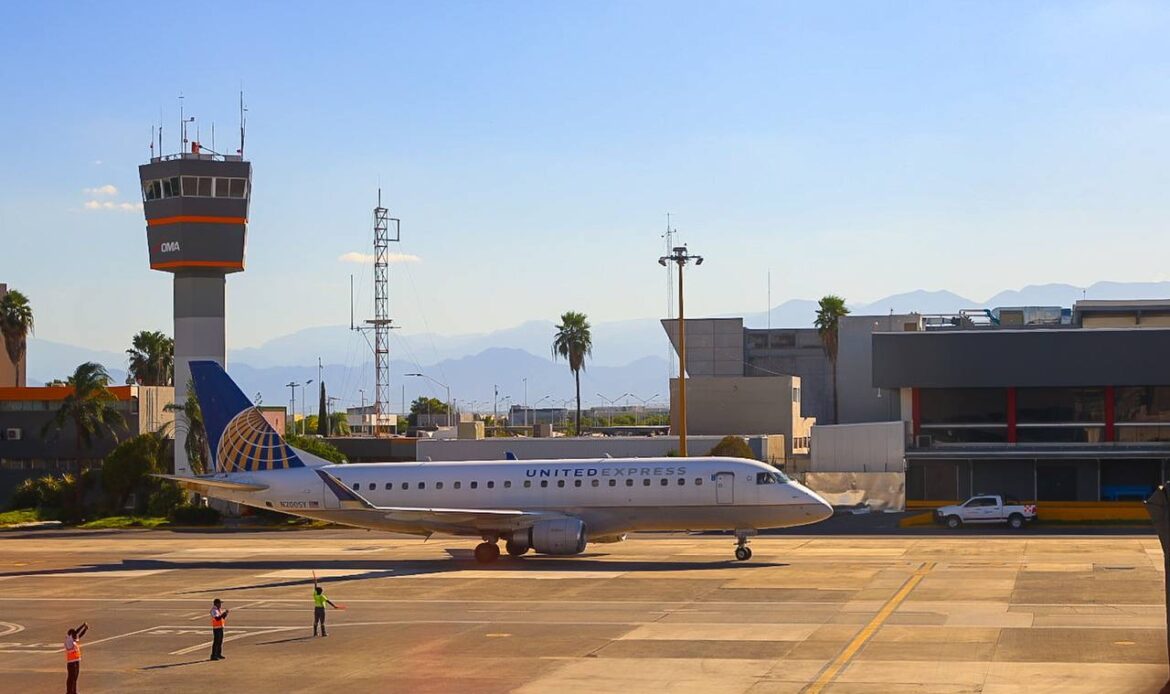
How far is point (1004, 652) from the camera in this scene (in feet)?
88.3

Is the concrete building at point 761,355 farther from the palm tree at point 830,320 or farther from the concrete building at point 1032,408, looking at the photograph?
the concrete building at point 1032,408

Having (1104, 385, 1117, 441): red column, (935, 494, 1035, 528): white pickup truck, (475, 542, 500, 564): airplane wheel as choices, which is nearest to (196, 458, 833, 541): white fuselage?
(475, 542, 500, 564): airplane wheel

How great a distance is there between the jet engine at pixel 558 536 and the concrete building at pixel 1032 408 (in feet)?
98.7

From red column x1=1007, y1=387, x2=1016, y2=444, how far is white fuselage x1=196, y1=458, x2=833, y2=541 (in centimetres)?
3027

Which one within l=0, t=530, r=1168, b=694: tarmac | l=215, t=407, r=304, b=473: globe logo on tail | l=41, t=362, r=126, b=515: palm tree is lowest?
l=0, t=530, r=1168, b=694: tarmac

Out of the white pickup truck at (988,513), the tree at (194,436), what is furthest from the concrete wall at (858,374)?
the tree at (194,436)

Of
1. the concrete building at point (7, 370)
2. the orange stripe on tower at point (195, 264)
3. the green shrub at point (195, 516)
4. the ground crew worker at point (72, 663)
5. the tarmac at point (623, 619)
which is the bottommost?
the green shrub at point (195, 516)

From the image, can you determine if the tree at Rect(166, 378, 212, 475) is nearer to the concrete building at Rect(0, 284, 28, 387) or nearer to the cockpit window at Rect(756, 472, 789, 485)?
the cockpit window at Rect(756, 472, 789, 485)

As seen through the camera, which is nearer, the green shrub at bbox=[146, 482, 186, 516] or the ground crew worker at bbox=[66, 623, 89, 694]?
the ground crew worker at bbox=[66, 623, 89, 694]

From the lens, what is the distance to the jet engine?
46156 mm

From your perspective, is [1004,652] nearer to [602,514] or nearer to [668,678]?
[668,678]

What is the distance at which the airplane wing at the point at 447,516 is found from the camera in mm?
46719

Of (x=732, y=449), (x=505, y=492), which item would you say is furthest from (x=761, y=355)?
(x=505, y=492)

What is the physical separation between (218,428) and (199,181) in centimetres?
3654
